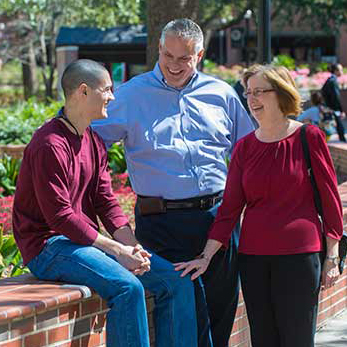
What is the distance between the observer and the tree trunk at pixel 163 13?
1063 cm

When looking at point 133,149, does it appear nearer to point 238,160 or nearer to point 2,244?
point 238,160

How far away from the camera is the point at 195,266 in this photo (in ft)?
13.9

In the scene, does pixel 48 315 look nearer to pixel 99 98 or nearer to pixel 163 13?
pixel 99 98

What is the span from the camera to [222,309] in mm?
4578

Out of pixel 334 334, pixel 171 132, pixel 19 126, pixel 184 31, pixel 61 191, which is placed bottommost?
pixel 334 334

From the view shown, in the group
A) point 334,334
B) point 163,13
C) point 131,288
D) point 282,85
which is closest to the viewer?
point 131,288

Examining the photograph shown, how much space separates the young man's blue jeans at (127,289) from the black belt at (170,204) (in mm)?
320

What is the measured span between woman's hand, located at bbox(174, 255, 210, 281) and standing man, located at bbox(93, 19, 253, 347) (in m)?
0.15

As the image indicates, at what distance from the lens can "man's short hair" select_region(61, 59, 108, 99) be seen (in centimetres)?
408

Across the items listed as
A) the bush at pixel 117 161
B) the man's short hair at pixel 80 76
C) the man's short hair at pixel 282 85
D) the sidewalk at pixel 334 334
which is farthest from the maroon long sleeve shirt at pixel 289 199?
the bush at pixel 117 161

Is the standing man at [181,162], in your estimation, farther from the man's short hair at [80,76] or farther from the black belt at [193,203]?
the man's short hair at [80,76]

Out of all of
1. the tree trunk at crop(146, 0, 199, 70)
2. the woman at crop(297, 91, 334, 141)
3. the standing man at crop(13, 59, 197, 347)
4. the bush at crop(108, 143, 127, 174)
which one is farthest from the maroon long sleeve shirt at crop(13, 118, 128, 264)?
the woman at crop(297, 91, 334, 141)

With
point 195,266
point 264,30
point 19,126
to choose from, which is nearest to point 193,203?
point 195,266

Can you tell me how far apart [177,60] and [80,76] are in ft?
1.81
